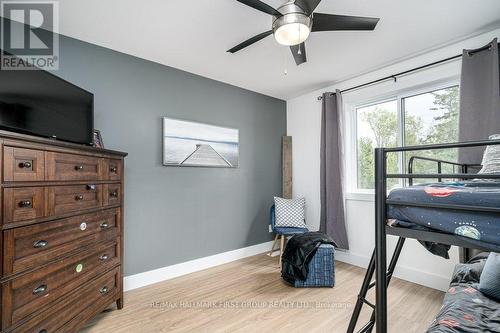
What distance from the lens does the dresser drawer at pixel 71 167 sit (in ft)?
4.59

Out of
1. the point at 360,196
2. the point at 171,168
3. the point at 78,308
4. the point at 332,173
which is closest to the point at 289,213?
the point at 332,173

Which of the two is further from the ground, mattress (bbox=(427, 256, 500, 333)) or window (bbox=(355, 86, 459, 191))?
window (bbox=(355, 86, 459, 191))

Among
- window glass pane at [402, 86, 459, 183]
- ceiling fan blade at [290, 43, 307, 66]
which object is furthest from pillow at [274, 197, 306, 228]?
ceiling fan blade at [290, 43, 307, 66]

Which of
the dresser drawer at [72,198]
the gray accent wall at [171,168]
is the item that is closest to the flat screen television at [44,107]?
the dresser drawer at [72,198]

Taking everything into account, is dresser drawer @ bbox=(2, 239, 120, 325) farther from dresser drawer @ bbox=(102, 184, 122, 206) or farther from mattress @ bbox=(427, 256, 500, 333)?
mattress @ bbox=(427, 256, 500, 333)

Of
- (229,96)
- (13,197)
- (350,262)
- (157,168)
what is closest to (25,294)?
(13,197)

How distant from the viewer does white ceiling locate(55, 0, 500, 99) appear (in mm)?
1813

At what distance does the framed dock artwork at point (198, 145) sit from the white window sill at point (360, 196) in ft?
Result: 5.16

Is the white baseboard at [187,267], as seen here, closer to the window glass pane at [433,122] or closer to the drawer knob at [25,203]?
the drawer knob at [25,203]

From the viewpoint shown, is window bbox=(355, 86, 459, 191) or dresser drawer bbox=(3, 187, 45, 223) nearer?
dresser drawer bbox=(3, 187, 45, 223)

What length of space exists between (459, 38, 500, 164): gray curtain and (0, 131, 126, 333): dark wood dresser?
3097 millimetres

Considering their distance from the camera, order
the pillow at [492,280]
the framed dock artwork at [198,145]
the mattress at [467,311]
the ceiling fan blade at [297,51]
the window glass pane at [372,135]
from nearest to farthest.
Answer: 1. the mattress at [467,311]
2. the pillow at [492,280]
3. the ceiling fan blade at [297,51]
4. the framed dock artwork at [198,145]
5. the window glass pane at [372,135]

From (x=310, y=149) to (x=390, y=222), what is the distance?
2641 millimetres

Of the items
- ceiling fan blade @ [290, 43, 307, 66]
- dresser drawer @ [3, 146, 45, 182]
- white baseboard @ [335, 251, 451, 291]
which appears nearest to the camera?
dresser drawer @ [3, 146, 45, 182]
